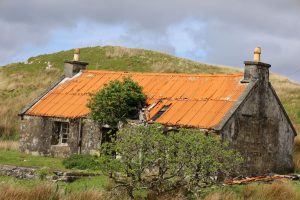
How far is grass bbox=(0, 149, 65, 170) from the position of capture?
22.6 meters

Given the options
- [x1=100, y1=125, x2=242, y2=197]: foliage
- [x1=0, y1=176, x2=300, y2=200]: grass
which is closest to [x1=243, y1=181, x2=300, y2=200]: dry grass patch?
[x1=0, y1=176, x2=300, y2=200]: grass

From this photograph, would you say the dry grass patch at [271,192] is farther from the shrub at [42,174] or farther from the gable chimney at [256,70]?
the gable chimney at [256,70]

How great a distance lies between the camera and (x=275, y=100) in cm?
2477

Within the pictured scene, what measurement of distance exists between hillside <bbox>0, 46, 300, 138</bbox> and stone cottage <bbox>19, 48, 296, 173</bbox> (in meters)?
17.0

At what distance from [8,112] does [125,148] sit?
25.7m

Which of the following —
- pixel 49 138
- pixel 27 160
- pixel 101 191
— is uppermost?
pixel 49 138

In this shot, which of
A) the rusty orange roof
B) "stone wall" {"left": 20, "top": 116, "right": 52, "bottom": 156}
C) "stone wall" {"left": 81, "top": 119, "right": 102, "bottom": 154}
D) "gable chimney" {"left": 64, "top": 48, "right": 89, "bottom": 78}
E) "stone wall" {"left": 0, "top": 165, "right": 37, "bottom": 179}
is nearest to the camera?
"stone wall" {"left": 0, "top": 165, "right": 37, "bottom": 179}

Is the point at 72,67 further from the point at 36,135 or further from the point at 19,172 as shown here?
the point at 19,172

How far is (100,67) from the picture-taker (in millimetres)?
56438

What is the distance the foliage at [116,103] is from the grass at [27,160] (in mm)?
2637

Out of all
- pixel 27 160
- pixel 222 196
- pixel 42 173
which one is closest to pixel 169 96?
pixel 27 160

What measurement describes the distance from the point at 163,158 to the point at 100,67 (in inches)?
1647

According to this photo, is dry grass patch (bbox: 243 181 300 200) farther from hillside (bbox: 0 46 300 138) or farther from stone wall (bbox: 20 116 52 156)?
hillside (bbox: 0 46 300 138)

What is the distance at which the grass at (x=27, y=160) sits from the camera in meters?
22.6
